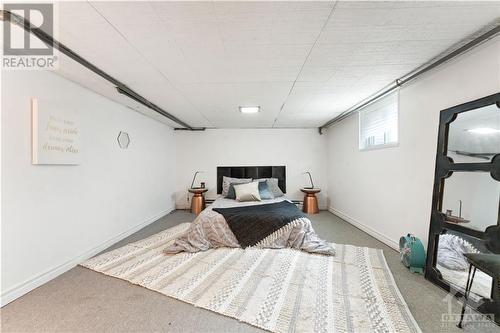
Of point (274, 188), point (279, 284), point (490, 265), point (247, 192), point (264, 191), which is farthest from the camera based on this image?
point (274, 188)

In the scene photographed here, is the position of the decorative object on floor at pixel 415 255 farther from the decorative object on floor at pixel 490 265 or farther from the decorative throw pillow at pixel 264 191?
the decorative throw pillow at pixel 264 191

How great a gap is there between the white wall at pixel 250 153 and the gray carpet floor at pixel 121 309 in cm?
330

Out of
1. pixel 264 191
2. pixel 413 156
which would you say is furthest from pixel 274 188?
pixel 413 156

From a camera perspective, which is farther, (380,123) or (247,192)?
(247,192)

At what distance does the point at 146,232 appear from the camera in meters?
3.61

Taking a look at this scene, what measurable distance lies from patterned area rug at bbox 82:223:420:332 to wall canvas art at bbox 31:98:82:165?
1262 mm

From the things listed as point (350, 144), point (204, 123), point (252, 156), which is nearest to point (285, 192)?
point (252, 156)

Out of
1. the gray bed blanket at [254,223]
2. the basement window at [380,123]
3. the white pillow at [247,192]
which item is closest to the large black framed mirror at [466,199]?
the basement window at [380,123]

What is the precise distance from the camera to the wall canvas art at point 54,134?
6.56 feet

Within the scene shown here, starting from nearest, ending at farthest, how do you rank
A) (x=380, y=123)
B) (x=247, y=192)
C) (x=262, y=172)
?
1. (x=380, y=123)
2. (x=247, y=192)
3. (x=262, y=172)

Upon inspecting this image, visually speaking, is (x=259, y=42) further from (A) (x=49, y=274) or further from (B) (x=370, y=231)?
(B) (x=370, y=231)

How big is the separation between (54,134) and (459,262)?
13.3ft

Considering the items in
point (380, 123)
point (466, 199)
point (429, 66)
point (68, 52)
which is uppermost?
point (429, 66)

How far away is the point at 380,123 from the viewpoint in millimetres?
3213
